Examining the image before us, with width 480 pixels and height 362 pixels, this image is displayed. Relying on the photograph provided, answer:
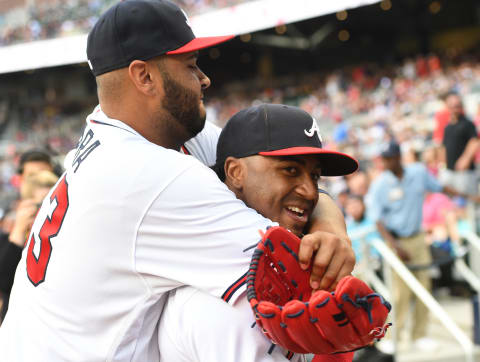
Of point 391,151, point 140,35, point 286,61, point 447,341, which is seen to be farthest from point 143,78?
point 286,61

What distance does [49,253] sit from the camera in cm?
146

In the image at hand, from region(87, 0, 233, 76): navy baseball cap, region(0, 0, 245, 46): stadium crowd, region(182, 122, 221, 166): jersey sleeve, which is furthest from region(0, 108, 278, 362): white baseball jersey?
region(0, 0, 245, 46): stadium crowd

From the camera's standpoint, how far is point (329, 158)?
169 centimetres

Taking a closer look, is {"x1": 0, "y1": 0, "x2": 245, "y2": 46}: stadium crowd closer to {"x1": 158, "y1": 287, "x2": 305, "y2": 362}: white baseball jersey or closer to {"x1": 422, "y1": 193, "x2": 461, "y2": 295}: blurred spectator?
{"x1": 422, "y1": 193, "x2": 461, "y2": 295}: blurred spectator

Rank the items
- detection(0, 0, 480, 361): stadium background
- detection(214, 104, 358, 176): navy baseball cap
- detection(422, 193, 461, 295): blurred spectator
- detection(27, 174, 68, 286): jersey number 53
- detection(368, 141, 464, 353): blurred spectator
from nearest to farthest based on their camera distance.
→ 1. detection(27, 174, 68, 286): jersey number 53
2. detection(214, 104, 358, 176): navy baseball cap
3. detection(368, 141, 464, 353): blurred spectator
4. detection(422, 193, 461, 295): blurred spectator
5. detection(0, 0, 480, 361): stadium background

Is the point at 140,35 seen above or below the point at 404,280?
above

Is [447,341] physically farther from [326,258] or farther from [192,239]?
[192,239]

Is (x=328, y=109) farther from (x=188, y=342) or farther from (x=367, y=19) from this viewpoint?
(x=188, y=342)

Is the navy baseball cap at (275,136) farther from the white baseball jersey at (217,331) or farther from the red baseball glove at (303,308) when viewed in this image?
the white baseball jersey at (217,331)

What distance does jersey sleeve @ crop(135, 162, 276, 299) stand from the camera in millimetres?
1326

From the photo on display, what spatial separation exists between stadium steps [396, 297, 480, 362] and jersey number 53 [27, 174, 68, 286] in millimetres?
4065

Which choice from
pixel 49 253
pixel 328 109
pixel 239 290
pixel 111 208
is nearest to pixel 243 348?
pixel 239 290

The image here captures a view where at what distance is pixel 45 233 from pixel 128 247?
280 millimetres

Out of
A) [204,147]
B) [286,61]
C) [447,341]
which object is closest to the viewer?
[204,147]
